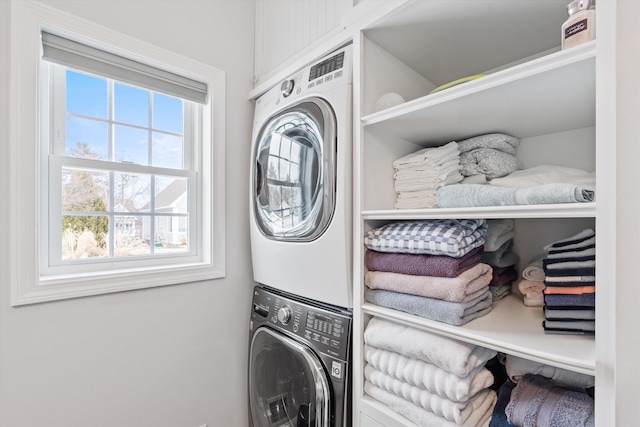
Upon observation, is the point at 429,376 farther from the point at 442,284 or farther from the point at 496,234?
the point at 496,234

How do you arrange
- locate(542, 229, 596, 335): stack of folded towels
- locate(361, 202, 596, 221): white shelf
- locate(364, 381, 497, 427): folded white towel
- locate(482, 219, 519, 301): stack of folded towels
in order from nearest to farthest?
locate(361, 202, 596, 221): white shelf < locate(542, 229, 596, 335): stack of folded towels < locate(364, 381, 497, 427): folded white towel < locate(482, 219, 519, 301): stack of folded towels

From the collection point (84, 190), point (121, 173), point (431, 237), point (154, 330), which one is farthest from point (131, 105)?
point (431, 237)

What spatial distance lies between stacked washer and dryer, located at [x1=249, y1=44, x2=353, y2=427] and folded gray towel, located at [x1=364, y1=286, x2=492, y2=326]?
17 centimetres

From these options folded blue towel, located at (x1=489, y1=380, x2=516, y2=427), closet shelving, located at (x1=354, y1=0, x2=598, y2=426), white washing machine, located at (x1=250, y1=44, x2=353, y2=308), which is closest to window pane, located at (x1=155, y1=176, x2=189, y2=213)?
white washing machine, located at (x1=250, y1=44, x2=353, y2=308)

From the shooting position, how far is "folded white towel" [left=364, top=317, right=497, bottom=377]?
2.56 feet

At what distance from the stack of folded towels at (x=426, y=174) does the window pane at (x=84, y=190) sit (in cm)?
130

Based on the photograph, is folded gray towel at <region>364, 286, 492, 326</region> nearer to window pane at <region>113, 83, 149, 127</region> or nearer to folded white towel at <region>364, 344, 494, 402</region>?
folded white towel at <region>364, 344, 494, 402</region>

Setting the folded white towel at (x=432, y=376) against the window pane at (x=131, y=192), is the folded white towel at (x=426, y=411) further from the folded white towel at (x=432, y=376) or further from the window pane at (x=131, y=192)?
the window pane at (x=131, y=192)

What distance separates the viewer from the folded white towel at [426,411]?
81 centimetres

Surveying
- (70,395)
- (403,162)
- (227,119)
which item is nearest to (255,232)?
(227,119)

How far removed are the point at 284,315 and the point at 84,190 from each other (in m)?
1.04

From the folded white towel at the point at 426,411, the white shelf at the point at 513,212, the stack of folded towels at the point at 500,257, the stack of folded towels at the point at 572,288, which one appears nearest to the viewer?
the white shelf at the point at 513,212

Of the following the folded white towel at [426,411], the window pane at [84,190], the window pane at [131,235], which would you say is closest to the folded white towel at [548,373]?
the folded white towel at [426,411]

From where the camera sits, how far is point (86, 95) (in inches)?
51.4
